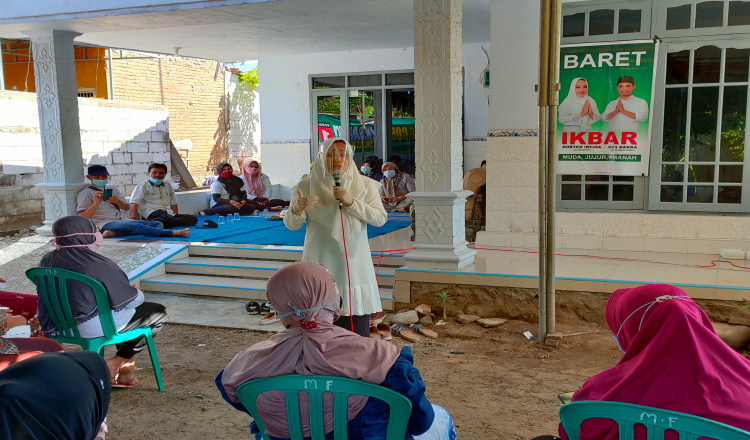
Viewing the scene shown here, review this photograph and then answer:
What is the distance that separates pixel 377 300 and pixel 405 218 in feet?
18.7

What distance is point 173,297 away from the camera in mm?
6480

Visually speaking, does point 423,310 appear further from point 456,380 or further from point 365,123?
point 365,123

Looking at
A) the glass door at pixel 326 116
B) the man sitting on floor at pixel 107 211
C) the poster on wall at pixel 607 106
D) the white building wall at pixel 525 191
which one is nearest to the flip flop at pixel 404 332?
the white building wall at pixel 525 191

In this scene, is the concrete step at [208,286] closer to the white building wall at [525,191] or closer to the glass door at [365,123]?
the white building wall at [525,191]

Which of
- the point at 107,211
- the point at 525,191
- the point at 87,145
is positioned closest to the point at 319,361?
the point at 525,191

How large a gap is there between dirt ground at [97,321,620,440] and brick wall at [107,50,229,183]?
9.12 meters

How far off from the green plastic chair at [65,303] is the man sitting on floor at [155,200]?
481 centimetres

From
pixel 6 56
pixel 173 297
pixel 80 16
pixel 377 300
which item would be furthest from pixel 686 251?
pixel 6 56

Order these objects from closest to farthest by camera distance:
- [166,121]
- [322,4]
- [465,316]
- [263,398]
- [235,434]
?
[263,398]
[235,434]
[465,316]
[322,4]
[166,121]

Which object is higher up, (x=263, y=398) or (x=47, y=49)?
(x=47, y=49)

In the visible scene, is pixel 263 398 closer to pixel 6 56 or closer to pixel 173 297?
pixel 173 297

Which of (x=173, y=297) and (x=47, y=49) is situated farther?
(x=47, y=49)

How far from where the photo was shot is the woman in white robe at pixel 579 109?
6590mm

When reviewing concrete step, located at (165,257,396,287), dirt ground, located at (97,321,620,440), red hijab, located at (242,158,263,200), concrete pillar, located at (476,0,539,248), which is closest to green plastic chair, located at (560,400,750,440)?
dirt ground, located at (97,321,620,440)
